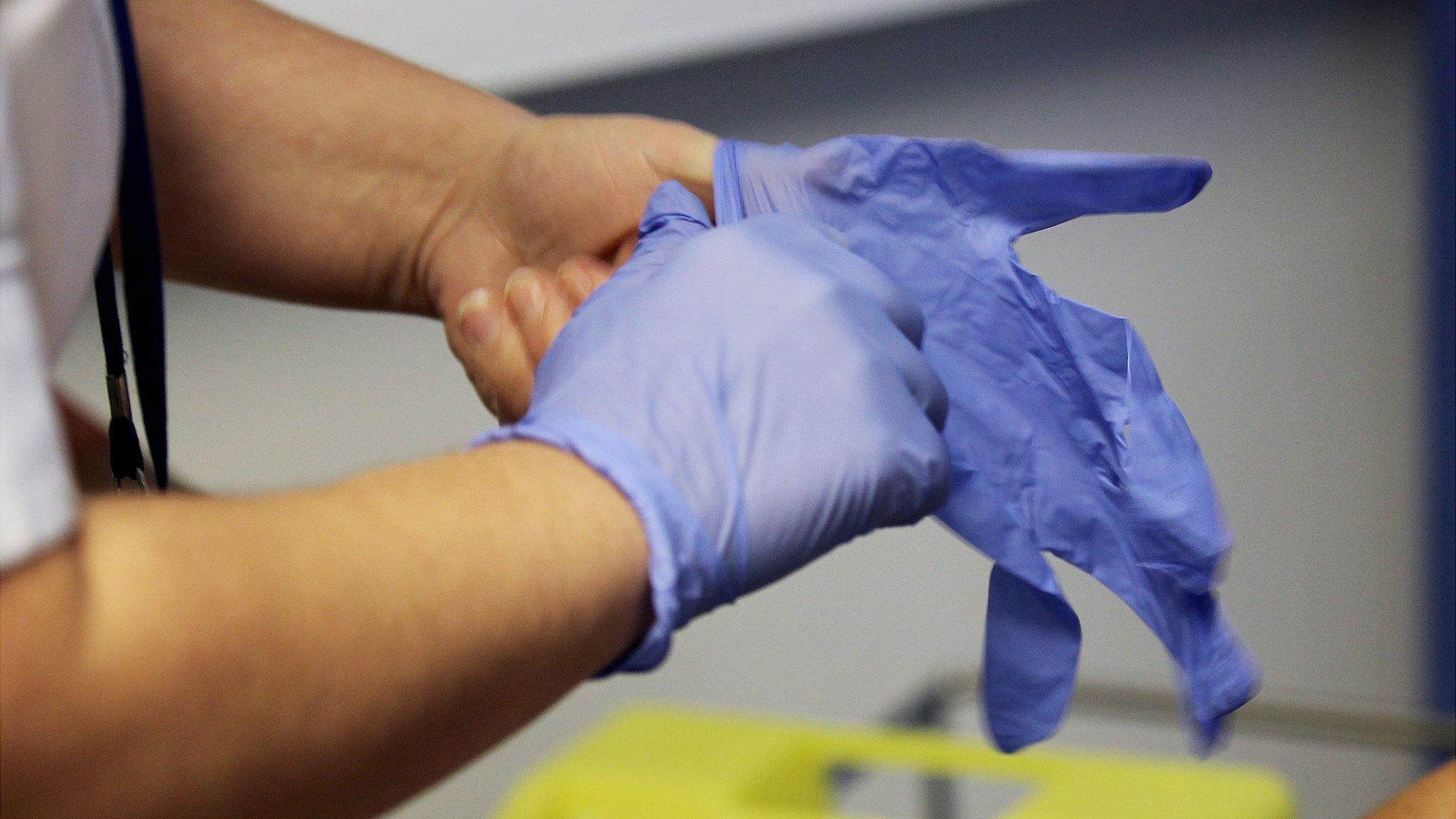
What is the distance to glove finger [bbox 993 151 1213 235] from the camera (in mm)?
581

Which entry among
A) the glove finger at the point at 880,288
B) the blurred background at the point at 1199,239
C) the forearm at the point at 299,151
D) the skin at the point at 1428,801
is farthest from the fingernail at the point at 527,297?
the blurred background at the point at 1199,239

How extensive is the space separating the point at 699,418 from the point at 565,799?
2.88ft

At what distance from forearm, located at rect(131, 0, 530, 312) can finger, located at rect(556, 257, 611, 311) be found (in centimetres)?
11

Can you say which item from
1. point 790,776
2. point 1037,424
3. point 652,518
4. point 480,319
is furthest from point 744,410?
point 790,776

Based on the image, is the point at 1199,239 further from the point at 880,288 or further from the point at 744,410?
the point at 744,410

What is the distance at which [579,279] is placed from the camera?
80 centimetres

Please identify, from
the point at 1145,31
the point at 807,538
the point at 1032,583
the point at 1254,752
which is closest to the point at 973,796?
the point at 1254,752

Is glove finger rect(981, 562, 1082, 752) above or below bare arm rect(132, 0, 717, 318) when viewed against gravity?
below

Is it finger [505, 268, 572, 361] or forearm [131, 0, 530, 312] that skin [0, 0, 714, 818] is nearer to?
finger [505, 268, 572, 361]

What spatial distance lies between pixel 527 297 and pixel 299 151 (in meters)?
0.22

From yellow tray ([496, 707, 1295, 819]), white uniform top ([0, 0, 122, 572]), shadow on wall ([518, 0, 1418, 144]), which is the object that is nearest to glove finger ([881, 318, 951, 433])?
white uniform top ([0, 0, 122, 572])

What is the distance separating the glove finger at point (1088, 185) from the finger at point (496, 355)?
308mm

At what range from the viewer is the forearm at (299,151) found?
0.85 m

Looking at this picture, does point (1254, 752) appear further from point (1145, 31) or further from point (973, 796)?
point (1145, 31)
